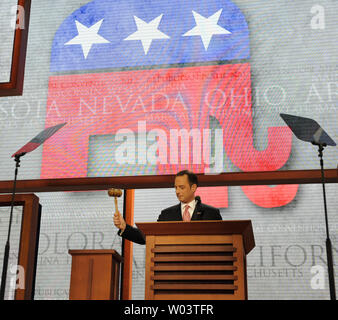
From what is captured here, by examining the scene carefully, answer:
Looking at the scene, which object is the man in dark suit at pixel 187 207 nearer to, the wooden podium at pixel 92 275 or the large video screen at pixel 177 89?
the wooden podium at pixel 92 275

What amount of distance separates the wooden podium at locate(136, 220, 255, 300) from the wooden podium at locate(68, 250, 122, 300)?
70 centimetres

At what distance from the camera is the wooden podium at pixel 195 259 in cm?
251

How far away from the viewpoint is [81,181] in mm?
4227

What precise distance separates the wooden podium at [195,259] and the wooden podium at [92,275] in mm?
697

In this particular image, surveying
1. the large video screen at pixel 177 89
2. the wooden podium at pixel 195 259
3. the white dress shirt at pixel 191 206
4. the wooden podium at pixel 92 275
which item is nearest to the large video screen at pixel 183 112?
the large video screen at pixel 177 89

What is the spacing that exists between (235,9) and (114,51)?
98 centimetres

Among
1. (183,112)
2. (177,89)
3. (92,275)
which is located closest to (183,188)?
(92,275)

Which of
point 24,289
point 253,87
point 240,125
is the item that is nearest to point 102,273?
point 24,289

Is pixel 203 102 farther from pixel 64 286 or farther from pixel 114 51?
pixel 64 286

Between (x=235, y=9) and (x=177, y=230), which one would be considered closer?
(x=177, y=230)

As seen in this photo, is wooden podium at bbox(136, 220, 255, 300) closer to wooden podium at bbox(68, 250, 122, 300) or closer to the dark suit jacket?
the dark suit jacket

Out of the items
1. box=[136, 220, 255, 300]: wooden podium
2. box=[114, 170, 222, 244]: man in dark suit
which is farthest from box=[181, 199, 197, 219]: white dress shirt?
box=[136, 220, 255, 300]: wooden podium

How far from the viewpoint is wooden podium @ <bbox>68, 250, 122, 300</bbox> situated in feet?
10.4

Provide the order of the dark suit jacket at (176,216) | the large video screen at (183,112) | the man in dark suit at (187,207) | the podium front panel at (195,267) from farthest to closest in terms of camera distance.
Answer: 1. the large video screen at (183,112)
2. the man in dark suit at (187,207)
3. the dark suit jacket at (176,216)
4. the podium front panel at (195,267)
